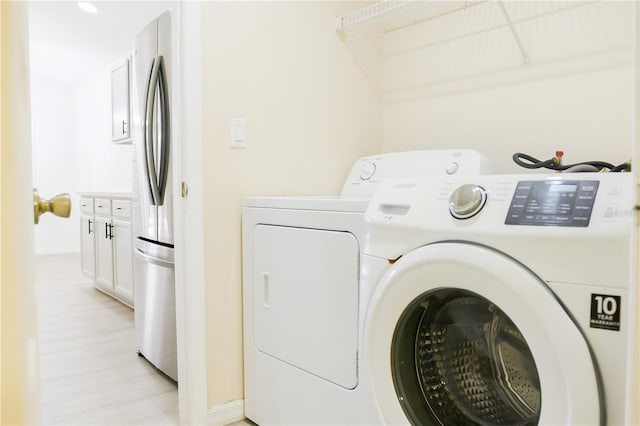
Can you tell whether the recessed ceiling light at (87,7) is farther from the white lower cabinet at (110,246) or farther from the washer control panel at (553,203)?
the washer control panel at (553,203)

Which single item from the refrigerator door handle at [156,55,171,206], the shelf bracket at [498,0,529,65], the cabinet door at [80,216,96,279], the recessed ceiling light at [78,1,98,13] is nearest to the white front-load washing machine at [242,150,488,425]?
the shelf bracket at [498,0,529,65]

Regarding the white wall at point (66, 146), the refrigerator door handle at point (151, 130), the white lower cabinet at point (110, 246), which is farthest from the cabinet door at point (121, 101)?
the refrigerator door handle at point (151, 130)

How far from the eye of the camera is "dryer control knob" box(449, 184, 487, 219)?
93 cm

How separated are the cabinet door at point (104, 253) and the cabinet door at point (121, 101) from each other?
93cm

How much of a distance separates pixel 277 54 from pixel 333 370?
128cm

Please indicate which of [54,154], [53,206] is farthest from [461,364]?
[54,154]

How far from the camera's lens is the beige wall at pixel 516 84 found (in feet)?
5.17

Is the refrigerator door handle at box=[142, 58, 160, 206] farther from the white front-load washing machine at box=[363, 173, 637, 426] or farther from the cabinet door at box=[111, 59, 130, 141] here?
the cabinet door at box=[111, 59, 130, 141]

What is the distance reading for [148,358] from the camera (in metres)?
2.34

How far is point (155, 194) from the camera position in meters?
2.15

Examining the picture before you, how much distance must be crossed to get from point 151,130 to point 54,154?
4948mm

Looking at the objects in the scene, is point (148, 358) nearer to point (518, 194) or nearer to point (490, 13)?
point (518, 194)

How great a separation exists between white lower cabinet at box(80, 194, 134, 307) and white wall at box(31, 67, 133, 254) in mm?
1810

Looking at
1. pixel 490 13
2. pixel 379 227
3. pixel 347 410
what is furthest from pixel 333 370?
pixel 490 13
